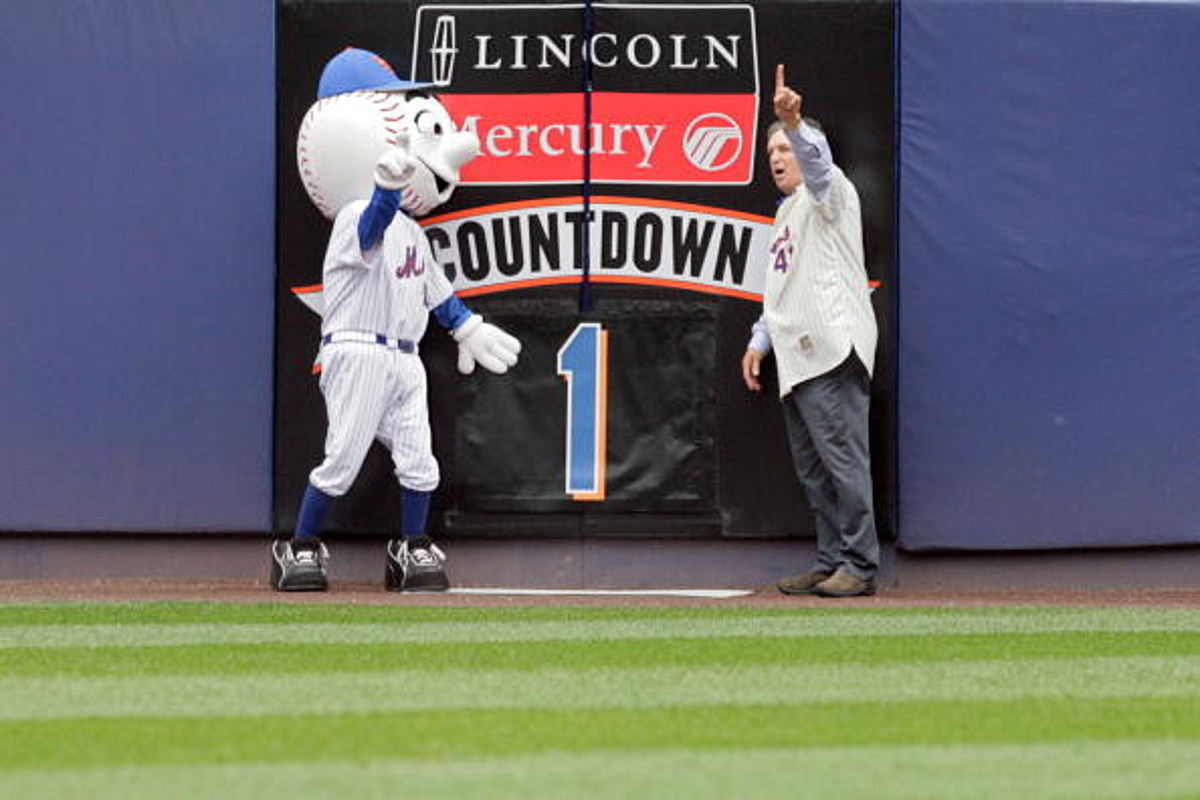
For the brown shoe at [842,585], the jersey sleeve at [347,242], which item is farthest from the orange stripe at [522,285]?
the brown shoe at [842,585]

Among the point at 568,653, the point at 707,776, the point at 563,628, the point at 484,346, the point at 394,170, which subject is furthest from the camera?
the point at 484,346

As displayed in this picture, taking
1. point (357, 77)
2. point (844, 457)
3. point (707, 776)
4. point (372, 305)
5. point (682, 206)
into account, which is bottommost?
point (707, 776)

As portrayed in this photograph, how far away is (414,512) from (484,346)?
80 cm

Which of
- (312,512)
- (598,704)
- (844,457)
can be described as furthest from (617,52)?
(598,704)

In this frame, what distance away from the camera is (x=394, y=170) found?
1001 centimetres

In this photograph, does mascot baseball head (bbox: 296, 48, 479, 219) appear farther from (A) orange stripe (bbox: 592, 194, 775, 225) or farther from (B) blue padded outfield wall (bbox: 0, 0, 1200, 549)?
(A) orange stripe (bbox: 592, 194, 775, 225)

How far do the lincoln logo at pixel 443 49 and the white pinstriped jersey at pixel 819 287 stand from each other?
170 centimetres

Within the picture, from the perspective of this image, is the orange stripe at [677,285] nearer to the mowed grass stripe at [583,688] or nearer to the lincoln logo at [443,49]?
the lincoln logo at [443,49]

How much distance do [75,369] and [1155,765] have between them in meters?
6.66

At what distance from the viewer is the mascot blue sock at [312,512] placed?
10.6m

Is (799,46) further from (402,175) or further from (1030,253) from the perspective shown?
(402,175)

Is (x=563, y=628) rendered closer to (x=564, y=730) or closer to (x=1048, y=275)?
(x=564, y=730)

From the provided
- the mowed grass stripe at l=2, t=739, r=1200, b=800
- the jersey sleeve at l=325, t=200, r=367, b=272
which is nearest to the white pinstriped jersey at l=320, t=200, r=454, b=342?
the jersey sleeve at l=325, t=200, r=367, b=272

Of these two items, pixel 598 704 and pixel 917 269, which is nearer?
pixel 598 704
